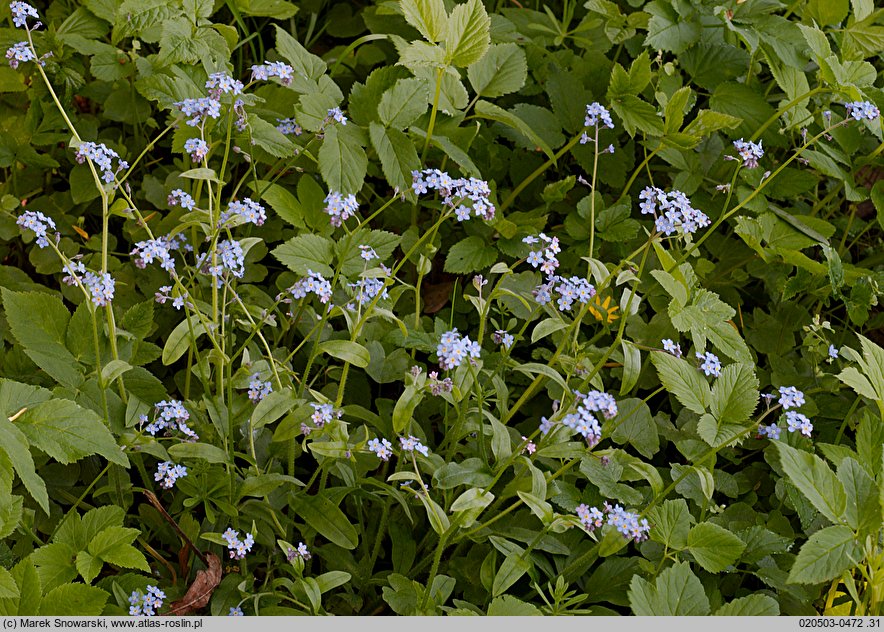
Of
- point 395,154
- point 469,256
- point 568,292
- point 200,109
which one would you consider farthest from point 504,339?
point 200,109

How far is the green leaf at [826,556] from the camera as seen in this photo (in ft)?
4.62

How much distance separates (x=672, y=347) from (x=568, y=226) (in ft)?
1.80

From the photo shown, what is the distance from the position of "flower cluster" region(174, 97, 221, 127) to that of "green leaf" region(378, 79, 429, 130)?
457mm

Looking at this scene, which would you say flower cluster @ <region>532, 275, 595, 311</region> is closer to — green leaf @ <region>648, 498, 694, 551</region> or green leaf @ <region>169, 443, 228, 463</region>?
green leaf @ <region>648, 498, 694, 551</region>

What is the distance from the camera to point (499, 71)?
88.4 inches

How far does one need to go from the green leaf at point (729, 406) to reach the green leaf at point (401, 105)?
2.92 feet

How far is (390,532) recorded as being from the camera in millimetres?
1742

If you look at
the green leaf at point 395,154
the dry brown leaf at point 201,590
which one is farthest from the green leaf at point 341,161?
the dry brown leaf at point 201,590

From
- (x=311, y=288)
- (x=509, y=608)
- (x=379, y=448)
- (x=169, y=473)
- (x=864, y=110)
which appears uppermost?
(x=864, y=110)

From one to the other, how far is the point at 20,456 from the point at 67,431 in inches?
5.3

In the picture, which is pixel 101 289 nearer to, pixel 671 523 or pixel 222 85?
pixel 222 85

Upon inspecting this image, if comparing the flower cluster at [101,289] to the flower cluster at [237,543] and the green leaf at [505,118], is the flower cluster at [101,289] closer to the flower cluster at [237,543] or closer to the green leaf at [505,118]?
the flower cluster at [237,543]

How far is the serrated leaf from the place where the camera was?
4.95 feet

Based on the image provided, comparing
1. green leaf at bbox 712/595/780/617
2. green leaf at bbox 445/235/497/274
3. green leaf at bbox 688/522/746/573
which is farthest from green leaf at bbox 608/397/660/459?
green leaf at bbox 445/235/497/274
